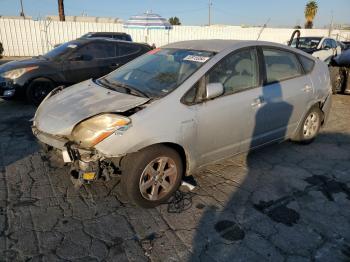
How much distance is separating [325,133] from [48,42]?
18517 millimetres

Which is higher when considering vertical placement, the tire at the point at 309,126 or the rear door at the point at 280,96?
the rear door at the point at 280,96

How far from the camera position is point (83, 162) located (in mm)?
3006

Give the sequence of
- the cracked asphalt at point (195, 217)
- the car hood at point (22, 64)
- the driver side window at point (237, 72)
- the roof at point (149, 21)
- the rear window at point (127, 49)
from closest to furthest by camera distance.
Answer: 1. the cracked asphalt at point (195, 217)
2. the driver side window at point (237, 72)
3. the car hood at point (22, 64)
4. the rear window at point (127, 49)
5. the roof at point (149, 21)

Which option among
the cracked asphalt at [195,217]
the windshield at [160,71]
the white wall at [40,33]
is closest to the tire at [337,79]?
the cracked asphalt at [195,217]

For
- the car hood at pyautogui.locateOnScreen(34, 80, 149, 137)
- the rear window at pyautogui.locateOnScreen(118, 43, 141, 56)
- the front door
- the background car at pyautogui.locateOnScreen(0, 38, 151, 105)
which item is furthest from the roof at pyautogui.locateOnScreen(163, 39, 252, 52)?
the rear window at pyautogui.locateOnScreen(118, 43, 141, 56)

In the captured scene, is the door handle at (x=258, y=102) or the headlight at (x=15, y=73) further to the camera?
the headlight at (x=15, y=73)

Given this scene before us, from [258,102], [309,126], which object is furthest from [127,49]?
[258,102]

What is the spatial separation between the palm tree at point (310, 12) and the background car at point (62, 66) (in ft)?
167

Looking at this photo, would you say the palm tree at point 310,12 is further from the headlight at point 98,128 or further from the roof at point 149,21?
the headlight at point 98,128

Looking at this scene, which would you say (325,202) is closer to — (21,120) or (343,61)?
(21,120)

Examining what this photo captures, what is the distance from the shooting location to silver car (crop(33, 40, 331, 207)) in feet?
9.91

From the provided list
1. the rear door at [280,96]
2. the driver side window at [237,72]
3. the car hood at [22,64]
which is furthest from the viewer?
the car hood at [22,64]

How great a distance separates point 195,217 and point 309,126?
2.86 metres

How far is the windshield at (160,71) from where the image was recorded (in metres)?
3.49
